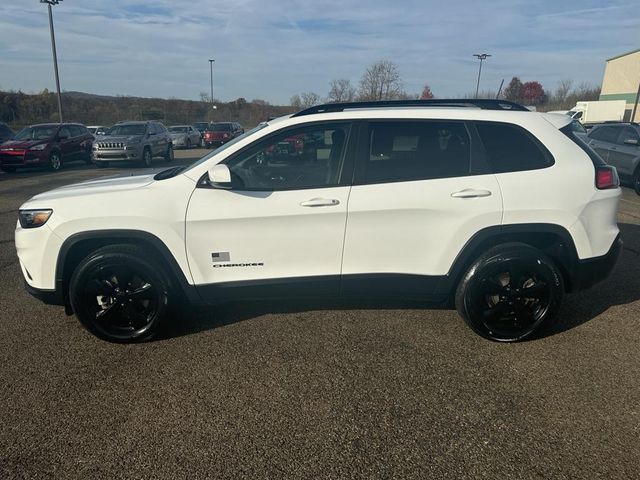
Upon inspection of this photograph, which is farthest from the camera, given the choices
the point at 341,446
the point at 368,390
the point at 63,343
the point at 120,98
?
the point at 120,98

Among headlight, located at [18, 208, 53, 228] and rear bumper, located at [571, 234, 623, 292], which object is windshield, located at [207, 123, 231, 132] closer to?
headlight, located at [18, 208, 53, 228]

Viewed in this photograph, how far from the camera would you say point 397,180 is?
3350 millimetres

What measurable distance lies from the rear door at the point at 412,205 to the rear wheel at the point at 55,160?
1533 centimetres

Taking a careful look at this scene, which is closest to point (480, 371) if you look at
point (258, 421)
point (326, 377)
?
point (326, 377)

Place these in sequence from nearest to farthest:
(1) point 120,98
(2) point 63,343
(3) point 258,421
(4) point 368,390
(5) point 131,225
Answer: (3) point 258,421, (4) point 368,390, (5) point 131,225, (2) point 63,343, (1) point 120,98

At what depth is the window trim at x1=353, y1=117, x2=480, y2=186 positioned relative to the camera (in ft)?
11.0

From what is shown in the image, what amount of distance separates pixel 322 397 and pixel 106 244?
2.02m

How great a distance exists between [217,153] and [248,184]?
40 cm

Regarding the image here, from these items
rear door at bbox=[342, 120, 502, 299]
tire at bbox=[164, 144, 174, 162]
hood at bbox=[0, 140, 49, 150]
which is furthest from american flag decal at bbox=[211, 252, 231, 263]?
tire at bbox=[164, 144, 174, 162]

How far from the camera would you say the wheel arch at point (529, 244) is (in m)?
3.36

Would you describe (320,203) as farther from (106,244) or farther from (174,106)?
(174,106)

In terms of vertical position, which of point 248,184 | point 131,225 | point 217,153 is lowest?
point 131,225

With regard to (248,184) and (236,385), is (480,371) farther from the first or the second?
(248,184)

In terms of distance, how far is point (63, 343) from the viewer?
349cm
